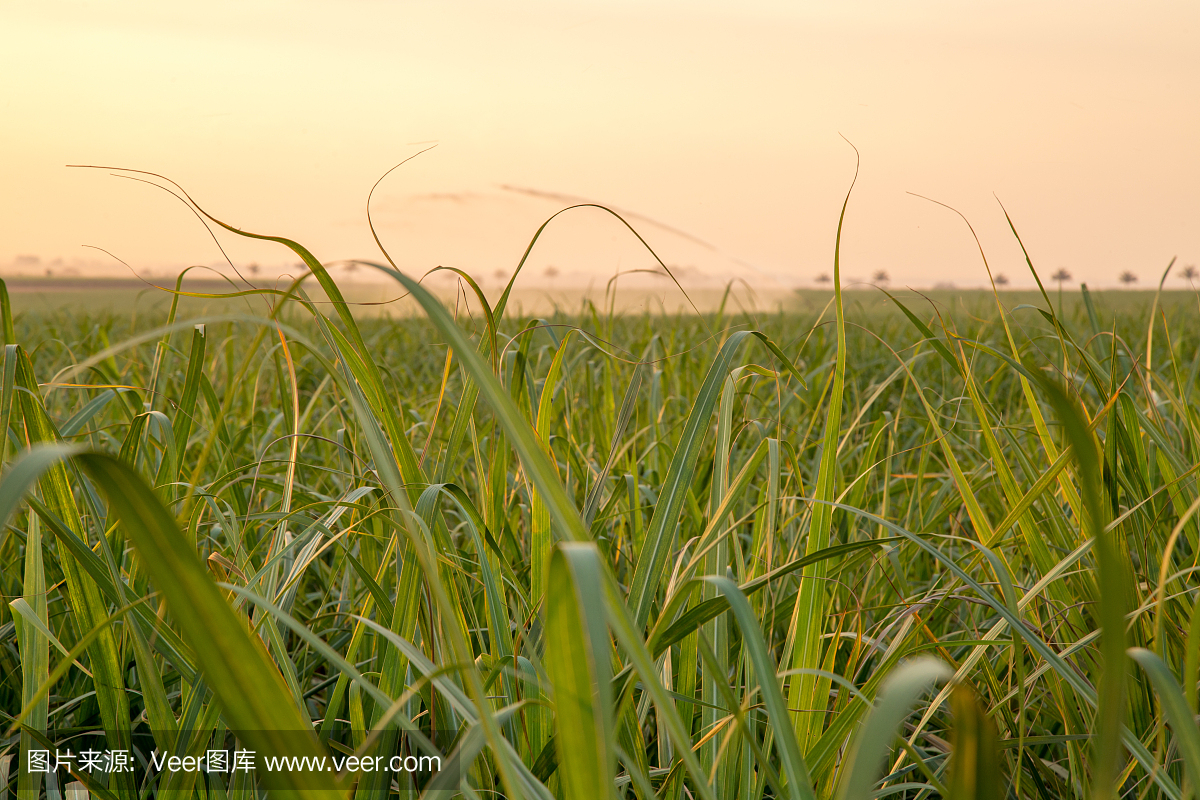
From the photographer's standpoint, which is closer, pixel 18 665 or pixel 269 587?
pixel 269 587

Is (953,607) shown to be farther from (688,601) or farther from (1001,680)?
(688,601)

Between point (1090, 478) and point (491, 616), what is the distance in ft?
1.60

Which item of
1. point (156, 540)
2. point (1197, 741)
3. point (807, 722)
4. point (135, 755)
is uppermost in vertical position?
point (156, 540)

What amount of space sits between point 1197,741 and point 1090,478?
0.67ft

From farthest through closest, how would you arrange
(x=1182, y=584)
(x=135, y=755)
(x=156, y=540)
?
(x=1182, y=584)
(x=135, y=755)
(x=156, y=540)

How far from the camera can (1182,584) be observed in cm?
88

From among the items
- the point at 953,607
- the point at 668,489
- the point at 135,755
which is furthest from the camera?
the point at 953,607

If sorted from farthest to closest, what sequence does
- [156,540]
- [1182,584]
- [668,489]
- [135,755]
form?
[1182,584] → [135,755] → [668,489] → [156,540]

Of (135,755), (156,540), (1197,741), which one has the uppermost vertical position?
(156,540)

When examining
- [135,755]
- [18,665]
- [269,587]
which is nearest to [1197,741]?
[269,587]

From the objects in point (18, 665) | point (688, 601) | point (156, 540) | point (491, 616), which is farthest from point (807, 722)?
point (18, 665)

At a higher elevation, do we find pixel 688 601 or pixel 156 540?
pixel 156 540

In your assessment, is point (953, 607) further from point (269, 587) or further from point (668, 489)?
point (269, 587)

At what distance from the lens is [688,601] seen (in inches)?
31.3
